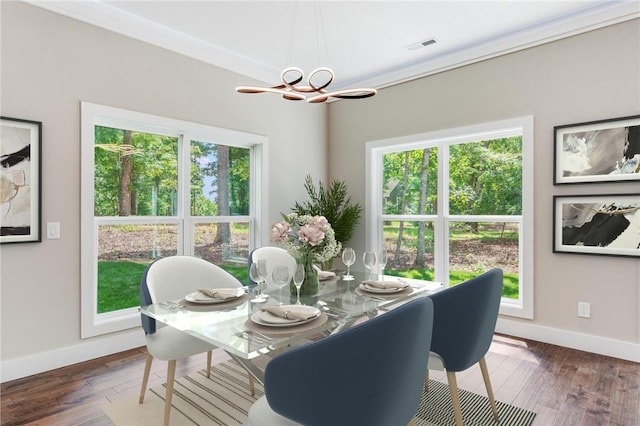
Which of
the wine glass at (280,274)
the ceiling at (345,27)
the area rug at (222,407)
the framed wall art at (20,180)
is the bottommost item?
the area rug at (222,407)

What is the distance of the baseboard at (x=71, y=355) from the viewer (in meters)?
2.61

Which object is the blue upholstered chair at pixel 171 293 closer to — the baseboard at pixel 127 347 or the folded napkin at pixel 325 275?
the folded napkin at pixel 325 275

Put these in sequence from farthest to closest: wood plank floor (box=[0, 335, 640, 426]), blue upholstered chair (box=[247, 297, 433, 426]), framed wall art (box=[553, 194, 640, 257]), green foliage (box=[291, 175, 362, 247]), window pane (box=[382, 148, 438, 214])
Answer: green foliage (box=[291, 175, 362, 247]) < window pane (box=[382, 148, 438, 214]) < framed wall art (box=[553, 194, 640, 257]) < wood plank floor (box=[0, 335, 640, 426]) < blue upholstered chair (box=[247, 297, 433, 426])

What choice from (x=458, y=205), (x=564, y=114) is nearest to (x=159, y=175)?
(x=458, y=205)

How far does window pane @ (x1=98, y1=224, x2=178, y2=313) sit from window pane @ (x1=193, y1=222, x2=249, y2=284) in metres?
0.34

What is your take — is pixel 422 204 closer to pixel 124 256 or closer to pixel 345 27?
pixel 345 27

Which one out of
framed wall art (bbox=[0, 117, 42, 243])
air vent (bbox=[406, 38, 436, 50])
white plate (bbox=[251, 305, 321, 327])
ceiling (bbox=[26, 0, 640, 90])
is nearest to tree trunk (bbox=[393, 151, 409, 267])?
ceiling (bbox=[26, 0, 640, 90])

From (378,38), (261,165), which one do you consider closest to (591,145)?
(378,38)

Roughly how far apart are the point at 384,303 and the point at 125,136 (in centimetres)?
274

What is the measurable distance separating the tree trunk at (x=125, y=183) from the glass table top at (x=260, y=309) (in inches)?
66.2

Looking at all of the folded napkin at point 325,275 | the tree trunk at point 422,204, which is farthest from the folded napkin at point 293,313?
the tree trunk at point 422,204

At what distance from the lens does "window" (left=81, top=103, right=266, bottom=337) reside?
3.04m

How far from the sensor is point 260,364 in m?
2.89

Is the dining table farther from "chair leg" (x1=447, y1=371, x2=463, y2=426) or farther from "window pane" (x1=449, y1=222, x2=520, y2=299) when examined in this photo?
"window pane" (x1=449, y1=222, x2=520, y2=299)
